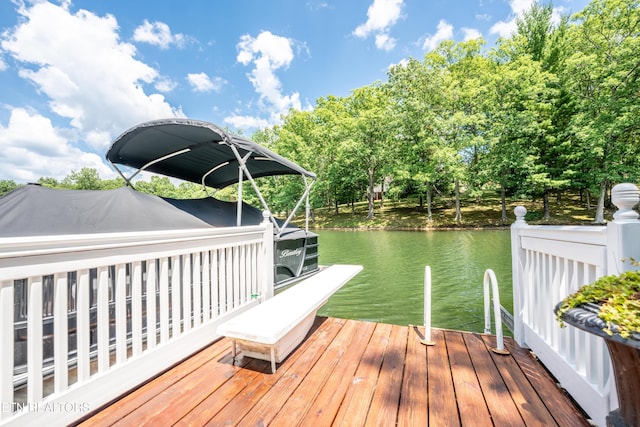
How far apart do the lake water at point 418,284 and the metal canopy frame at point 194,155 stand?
200cm

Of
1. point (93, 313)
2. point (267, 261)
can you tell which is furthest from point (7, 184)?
point (267, 261)

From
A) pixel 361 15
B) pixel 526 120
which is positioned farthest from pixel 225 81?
pixel 526 120

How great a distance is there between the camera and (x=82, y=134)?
63.3 metres

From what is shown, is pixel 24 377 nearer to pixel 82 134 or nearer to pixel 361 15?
pixel 361 15

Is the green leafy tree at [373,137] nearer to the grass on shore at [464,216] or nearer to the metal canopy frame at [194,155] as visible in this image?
the grass on shore at [464,216]

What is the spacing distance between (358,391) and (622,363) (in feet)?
4.02

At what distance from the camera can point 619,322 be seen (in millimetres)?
787

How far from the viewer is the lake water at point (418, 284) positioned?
4520 millimetres

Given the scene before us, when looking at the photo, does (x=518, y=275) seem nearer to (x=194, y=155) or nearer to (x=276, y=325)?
(x=276, y=325)

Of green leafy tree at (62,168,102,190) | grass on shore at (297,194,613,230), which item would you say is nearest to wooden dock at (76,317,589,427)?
grass on shore at (297,194,613,230)

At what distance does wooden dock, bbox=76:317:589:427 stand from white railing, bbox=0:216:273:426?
0.15m

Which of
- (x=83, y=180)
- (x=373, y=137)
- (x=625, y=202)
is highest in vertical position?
(x=83, y=180)

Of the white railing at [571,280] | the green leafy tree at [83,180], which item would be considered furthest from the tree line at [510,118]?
the green leafy tree at [83,180]

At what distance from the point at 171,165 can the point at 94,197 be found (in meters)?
1.88
